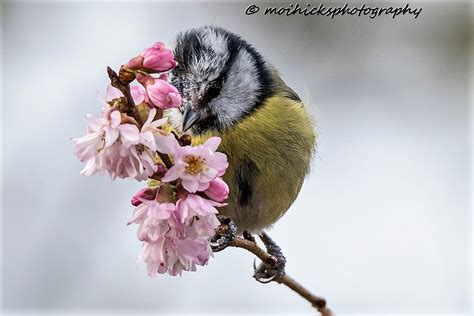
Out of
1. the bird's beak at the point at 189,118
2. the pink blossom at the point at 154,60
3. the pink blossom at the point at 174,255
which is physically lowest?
the pink blossom at the point at 174,255

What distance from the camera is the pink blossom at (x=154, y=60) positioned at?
1062mm

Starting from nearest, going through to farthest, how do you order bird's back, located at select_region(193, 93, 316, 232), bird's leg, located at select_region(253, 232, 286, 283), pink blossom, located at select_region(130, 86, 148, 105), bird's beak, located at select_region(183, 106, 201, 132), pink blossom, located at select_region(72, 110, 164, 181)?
pink blossom, located at select_region(72, 110, 164, 181)
pink blossom, located at select_region(130, 86, 148, 105)
bird's beak, located at select_region(183, 106, 201, 132)
bird's back, located at select_region(193, 93, 316, 232)
bird's leg, located at select_region(253, 232, 286, 283)

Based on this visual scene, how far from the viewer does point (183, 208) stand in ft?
3.49

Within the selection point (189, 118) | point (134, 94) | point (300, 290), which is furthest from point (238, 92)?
point (134, 94)

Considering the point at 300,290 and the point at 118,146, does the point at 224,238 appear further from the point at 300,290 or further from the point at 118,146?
the point at 118,146

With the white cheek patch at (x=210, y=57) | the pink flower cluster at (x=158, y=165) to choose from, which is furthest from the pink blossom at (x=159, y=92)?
the white cheek patch at (x=210, y=57)

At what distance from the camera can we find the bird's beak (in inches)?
58.5

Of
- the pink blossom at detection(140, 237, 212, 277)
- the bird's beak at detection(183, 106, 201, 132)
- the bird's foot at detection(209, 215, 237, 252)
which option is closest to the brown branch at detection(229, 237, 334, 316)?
the bird's foot at detection(209, 215, 237, 252)

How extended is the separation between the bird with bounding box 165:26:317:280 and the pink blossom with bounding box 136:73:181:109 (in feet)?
1.57

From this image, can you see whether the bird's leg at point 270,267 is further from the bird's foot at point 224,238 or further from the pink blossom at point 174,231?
the pink blossom at point 174,231

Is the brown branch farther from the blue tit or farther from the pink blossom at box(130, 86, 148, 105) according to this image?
the pink blossom at box(130, 86, 148, 105)

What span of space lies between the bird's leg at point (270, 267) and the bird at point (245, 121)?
3 cm

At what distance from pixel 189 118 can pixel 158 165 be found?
424 mm

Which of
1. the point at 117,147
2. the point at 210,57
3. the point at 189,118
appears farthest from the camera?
the point at 210,57
